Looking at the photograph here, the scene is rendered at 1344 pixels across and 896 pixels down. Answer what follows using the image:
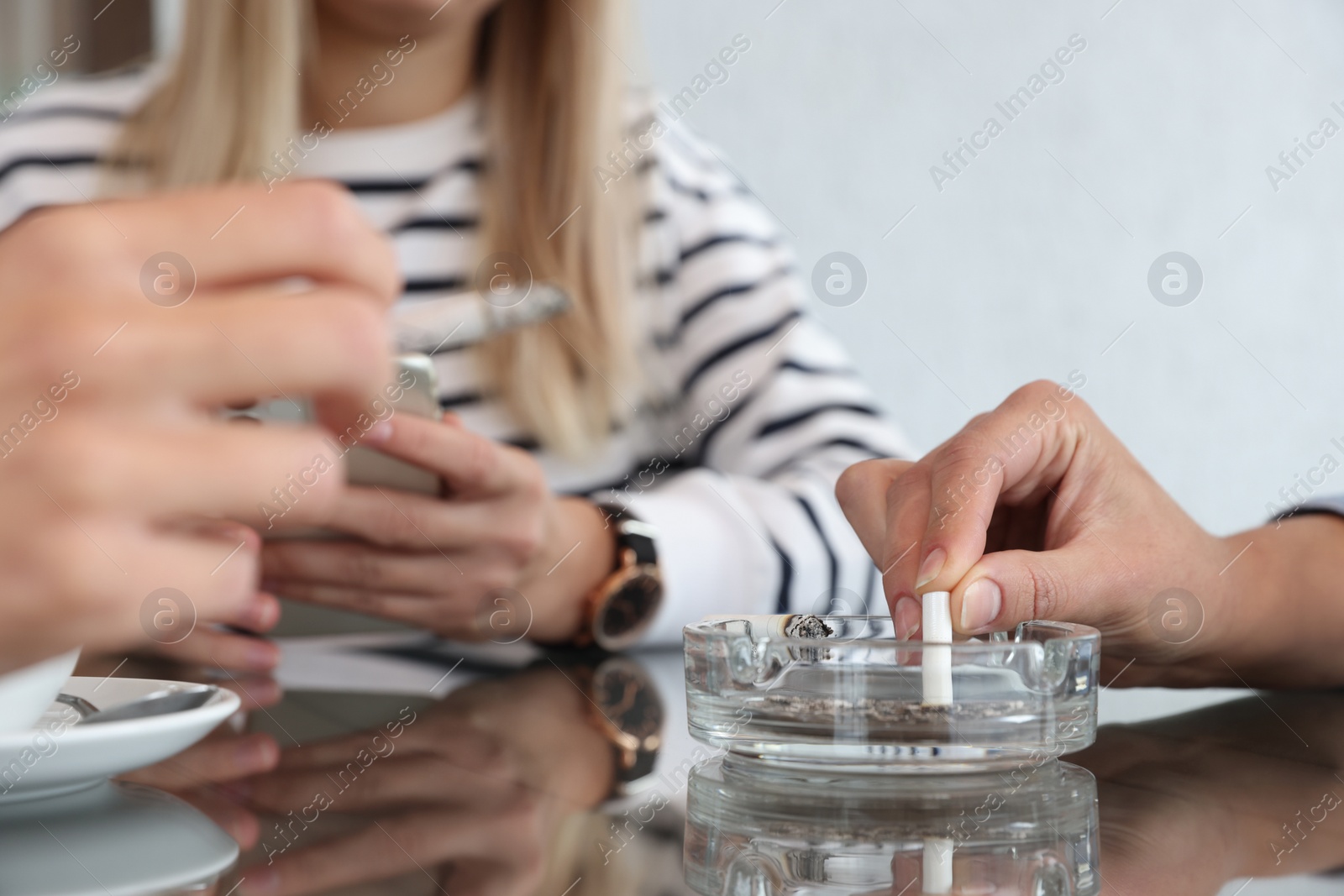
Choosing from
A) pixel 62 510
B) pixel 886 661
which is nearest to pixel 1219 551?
pixel 886 661

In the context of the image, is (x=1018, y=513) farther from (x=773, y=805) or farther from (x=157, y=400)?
(x=157, y=400)

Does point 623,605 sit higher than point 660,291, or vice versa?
point 660,291

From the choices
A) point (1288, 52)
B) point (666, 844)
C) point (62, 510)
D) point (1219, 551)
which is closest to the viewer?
point (62, 510)

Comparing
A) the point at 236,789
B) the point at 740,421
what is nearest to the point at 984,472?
the point at 236,789

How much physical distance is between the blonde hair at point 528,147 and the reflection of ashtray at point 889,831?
807 mm

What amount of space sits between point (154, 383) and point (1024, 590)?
0.34 metres

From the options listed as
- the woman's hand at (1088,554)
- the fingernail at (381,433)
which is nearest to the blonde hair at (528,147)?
the fingernail at (381,433)

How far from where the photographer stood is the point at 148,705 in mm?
438

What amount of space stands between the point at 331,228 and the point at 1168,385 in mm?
2404

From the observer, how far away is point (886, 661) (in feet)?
1.26

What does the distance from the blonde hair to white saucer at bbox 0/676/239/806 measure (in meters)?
0.80

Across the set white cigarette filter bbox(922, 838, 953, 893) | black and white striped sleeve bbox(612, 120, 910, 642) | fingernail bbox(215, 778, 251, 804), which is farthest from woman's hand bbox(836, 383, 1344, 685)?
black and white striped sleeve bbox(612, 120, 910, 642)

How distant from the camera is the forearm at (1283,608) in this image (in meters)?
0.59

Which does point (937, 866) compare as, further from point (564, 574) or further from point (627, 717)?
point (564, 574)
